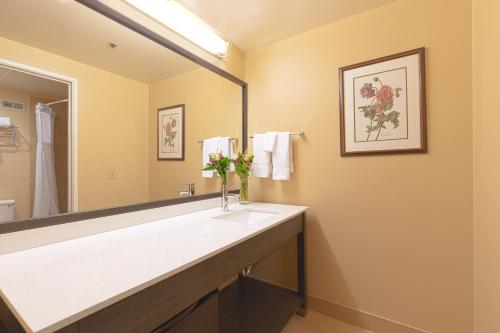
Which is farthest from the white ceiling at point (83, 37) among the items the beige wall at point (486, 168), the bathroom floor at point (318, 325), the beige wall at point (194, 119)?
the bathroom floor at point (318, 325)

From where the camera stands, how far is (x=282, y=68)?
5.98 feet

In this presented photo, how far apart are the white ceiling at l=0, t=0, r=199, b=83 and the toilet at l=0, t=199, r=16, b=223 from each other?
616 mm

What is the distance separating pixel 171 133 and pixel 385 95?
54.0 inches

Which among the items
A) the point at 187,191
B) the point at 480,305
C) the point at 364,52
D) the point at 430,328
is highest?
the point at 364,52

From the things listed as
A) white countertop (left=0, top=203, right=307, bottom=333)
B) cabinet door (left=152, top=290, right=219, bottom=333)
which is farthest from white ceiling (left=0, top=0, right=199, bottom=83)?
cabinet door (left=152, top=290, right=219, bottom=333)

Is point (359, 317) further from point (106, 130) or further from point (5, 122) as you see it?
point (5, 122)

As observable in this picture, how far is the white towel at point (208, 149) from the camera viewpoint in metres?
1.69

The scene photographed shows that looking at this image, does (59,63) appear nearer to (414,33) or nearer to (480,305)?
(414,33)

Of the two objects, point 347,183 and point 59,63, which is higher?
point 59,63

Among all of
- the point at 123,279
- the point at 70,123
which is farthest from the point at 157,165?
the point at 123,279

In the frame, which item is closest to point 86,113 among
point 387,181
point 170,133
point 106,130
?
point 106,130

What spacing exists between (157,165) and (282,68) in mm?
1211

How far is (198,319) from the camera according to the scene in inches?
32.8

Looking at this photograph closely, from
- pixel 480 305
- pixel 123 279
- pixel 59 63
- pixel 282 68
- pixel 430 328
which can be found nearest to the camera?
pixel 123 279
